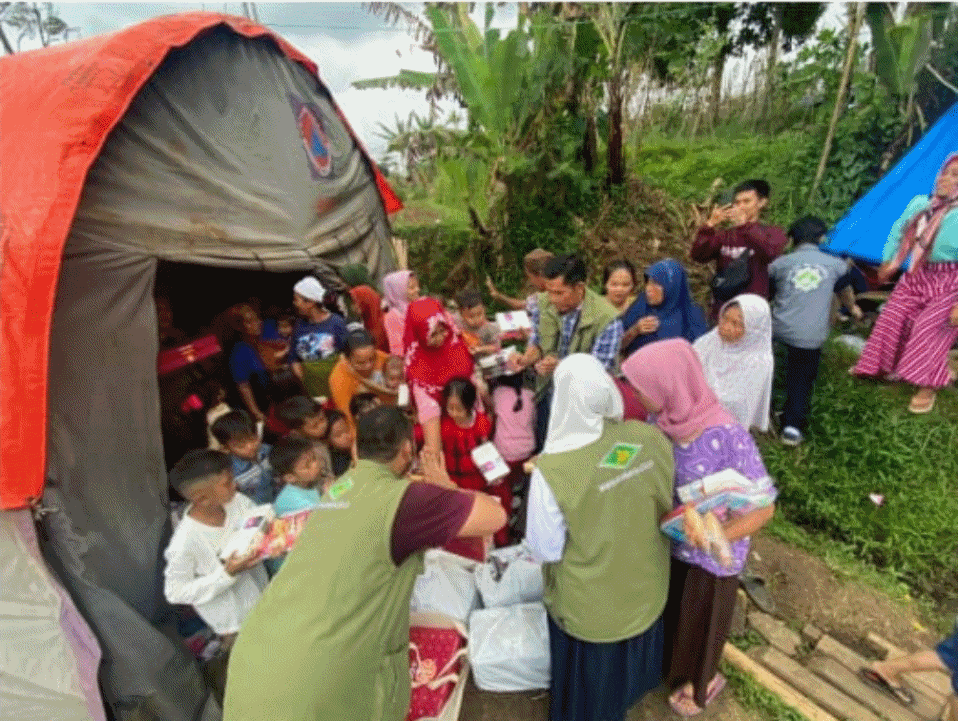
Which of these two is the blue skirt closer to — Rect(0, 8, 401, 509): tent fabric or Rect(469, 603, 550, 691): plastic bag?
Rect(469, 603, 550, 691): plastic bag

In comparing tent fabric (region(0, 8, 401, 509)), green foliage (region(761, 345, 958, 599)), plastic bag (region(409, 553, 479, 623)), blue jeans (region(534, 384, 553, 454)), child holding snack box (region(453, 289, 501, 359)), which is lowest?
green foliage (region(761, 345, 958, 599))

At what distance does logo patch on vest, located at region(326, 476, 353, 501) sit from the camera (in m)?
1.87

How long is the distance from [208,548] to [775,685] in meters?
2.60

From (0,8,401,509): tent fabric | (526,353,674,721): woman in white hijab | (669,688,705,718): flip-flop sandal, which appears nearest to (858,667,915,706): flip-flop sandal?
(669,688,705,718): flip-flop sandal

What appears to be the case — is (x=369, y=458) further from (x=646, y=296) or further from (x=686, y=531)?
(x=646, y=296)

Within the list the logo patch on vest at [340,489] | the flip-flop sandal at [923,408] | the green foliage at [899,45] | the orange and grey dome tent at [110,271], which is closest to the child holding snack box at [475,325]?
the orange and grey dome tent at [110,271]

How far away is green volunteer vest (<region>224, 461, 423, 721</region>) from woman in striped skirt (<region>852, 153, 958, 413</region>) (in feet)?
12.2

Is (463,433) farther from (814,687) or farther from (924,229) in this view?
(924,229)

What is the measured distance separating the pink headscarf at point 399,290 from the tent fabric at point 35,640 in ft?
9.15

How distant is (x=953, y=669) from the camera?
2205 mm

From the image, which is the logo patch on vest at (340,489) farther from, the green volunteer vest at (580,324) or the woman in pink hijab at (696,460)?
the green volunteer vest at (580,324)

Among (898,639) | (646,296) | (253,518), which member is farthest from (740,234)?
(253,518)

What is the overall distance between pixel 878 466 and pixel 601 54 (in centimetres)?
487

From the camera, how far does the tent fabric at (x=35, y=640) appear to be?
2.28 metres
